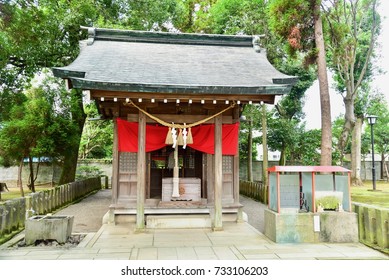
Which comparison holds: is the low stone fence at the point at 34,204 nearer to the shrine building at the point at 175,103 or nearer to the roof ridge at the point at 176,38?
the shrine building at the point at 175,103

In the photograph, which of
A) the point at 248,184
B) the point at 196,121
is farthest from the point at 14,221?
the point at 248,184

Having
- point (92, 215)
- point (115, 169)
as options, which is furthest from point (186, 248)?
point (92, 215)

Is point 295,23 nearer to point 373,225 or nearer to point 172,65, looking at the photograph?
point 172,65

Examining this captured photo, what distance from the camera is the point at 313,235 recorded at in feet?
20.9

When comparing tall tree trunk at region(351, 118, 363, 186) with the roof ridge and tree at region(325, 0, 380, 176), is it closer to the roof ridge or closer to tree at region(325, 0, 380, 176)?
tree at region(325, 0, 380, 176)

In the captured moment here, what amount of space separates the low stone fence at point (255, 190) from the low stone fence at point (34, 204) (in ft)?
28.9

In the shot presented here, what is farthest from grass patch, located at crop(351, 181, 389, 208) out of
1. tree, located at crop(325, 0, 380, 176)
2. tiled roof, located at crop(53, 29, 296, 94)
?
tiled roof, located at crop(53, 29, 296, 94)

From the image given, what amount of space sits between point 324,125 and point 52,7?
41.9 feet

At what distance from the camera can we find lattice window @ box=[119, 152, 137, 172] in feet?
27.7

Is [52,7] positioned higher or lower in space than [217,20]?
lower

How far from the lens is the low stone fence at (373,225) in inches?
232

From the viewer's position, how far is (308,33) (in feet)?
37.7

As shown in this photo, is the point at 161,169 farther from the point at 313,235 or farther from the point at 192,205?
the point at 313,235

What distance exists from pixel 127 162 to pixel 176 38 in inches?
194
